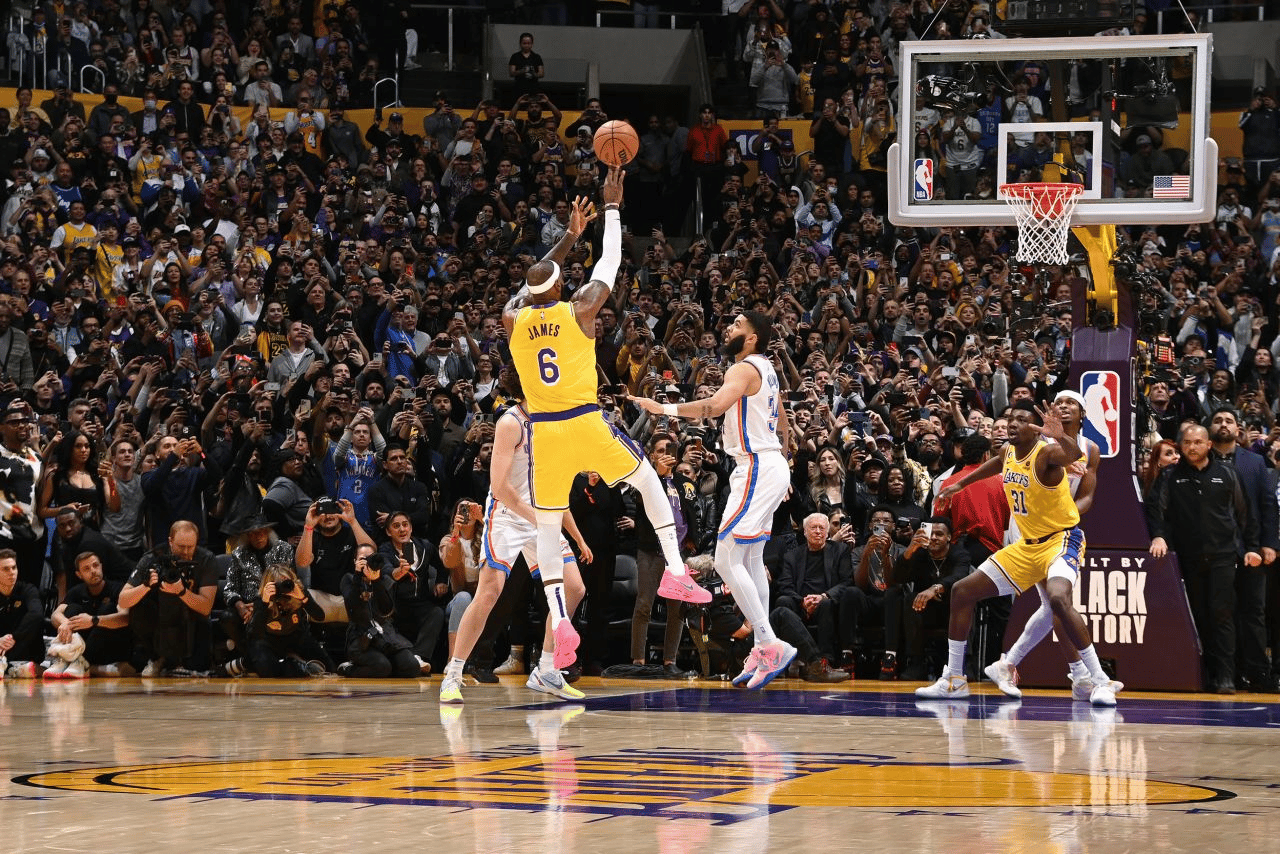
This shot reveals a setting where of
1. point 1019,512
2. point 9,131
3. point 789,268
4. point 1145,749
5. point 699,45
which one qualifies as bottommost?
point 1145,749

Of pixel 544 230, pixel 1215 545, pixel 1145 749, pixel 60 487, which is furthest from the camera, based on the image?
pixel 544 230

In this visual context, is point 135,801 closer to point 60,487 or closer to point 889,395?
point 60,487

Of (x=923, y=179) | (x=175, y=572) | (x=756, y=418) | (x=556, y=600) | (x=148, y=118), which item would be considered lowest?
(x=175, y=572)

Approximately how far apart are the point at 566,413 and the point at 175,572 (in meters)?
4.76

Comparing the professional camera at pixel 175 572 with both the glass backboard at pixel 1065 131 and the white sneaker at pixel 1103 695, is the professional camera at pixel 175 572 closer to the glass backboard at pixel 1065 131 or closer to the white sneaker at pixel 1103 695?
the glass backboard at pixel 1065 131

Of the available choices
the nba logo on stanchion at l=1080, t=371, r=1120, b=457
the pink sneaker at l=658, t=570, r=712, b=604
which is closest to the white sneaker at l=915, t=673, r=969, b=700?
the pink sneaker at l=658, t=570, r=712, b=604

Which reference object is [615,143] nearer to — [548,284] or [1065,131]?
[548,284]

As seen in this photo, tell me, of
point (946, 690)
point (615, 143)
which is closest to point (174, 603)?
point (615, 143)

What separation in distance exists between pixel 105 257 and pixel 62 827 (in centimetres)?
1471

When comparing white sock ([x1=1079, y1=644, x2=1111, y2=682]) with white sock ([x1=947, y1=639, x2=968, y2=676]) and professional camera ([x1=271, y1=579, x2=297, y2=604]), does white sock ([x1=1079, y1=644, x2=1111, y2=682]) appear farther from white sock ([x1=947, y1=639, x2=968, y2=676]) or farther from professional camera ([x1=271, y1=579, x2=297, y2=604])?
professional camera ([x1=271, y1=579, x2=297, y2=604])

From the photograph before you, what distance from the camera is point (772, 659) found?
35.4 feet

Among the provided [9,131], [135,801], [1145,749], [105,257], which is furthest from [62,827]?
[9,131]

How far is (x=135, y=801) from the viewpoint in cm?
609

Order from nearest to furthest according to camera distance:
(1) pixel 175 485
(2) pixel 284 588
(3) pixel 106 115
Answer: (2) pixel 284 588, (1) pixel 175 485, (3) pixel 106 115
